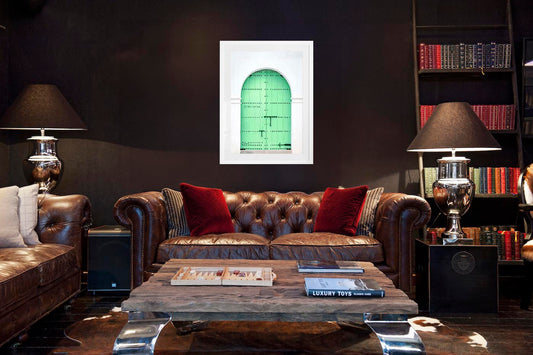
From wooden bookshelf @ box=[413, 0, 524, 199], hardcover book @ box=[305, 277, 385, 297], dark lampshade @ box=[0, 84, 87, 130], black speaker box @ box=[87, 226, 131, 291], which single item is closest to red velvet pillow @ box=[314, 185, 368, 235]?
wooden bookshelf @ box=[413, 0, 524, 199]

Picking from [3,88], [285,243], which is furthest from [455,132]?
[3,88]

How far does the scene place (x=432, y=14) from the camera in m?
4.79

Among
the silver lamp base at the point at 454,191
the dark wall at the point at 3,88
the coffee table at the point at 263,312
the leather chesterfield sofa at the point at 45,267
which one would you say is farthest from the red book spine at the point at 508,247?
the dark wall at the point at 3,88

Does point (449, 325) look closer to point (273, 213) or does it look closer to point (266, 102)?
point (273, 213)

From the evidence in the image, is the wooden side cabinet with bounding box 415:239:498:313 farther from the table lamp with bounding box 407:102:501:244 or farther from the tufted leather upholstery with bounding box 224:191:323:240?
the tufted leather upholstery with bounding box 224:191:323:240

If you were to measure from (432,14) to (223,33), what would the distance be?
6.78 feet

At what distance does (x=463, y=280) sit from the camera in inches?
138

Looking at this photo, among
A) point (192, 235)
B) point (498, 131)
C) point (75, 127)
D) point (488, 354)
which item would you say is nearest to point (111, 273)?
point (192, 235)

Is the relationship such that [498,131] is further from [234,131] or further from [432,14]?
[234,131]

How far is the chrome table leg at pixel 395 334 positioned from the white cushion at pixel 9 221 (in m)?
2.41

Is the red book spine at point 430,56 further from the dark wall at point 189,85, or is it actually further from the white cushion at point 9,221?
the white cushion at point 9,221

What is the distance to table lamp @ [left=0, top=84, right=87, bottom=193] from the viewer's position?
4.02 m

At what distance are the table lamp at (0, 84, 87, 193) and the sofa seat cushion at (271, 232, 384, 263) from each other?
206 centimetres

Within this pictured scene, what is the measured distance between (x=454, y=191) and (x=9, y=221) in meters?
3.15
